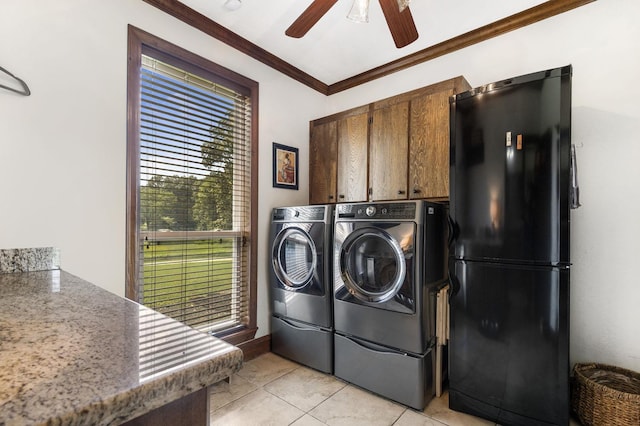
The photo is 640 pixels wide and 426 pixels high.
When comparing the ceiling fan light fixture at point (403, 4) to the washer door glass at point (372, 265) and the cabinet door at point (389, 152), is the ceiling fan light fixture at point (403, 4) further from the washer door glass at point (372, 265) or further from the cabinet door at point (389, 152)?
the washer door glass at point (372, 265)

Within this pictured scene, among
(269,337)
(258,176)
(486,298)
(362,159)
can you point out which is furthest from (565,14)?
(269,337)

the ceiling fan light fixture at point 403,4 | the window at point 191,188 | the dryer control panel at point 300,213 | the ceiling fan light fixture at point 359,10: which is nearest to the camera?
the ceiling fan light fixture at point 403,4

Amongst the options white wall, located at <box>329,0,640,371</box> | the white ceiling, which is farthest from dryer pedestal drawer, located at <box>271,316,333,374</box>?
the white ceiling

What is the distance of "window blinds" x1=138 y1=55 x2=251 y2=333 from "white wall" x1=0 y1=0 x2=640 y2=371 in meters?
0.20

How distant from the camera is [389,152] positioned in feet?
8.40

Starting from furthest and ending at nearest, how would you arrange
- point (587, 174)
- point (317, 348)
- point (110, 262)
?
point (317, 348)
point (587, 174)
point (110, 262)

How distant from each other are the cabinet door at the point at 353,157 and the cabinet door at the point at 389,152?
72 millimetres

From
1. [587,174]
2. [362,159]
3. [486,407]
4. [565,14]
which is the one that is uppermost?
[565,14]

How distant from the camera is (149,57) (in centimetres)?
211

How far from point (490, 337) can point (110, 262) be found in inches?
91.8

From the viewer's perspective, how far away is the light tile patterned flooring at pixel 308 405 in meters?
1.83

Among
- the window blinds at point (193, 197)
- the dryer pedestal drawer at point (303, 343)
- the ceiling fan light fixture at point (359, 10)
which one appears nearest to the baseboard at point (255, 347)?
the dryer pedestal drawer at point (303, 343)

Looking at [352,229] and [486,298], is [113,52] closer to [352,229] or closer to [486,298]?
[352,229]

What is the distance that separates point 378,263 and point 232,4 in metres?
2.06
